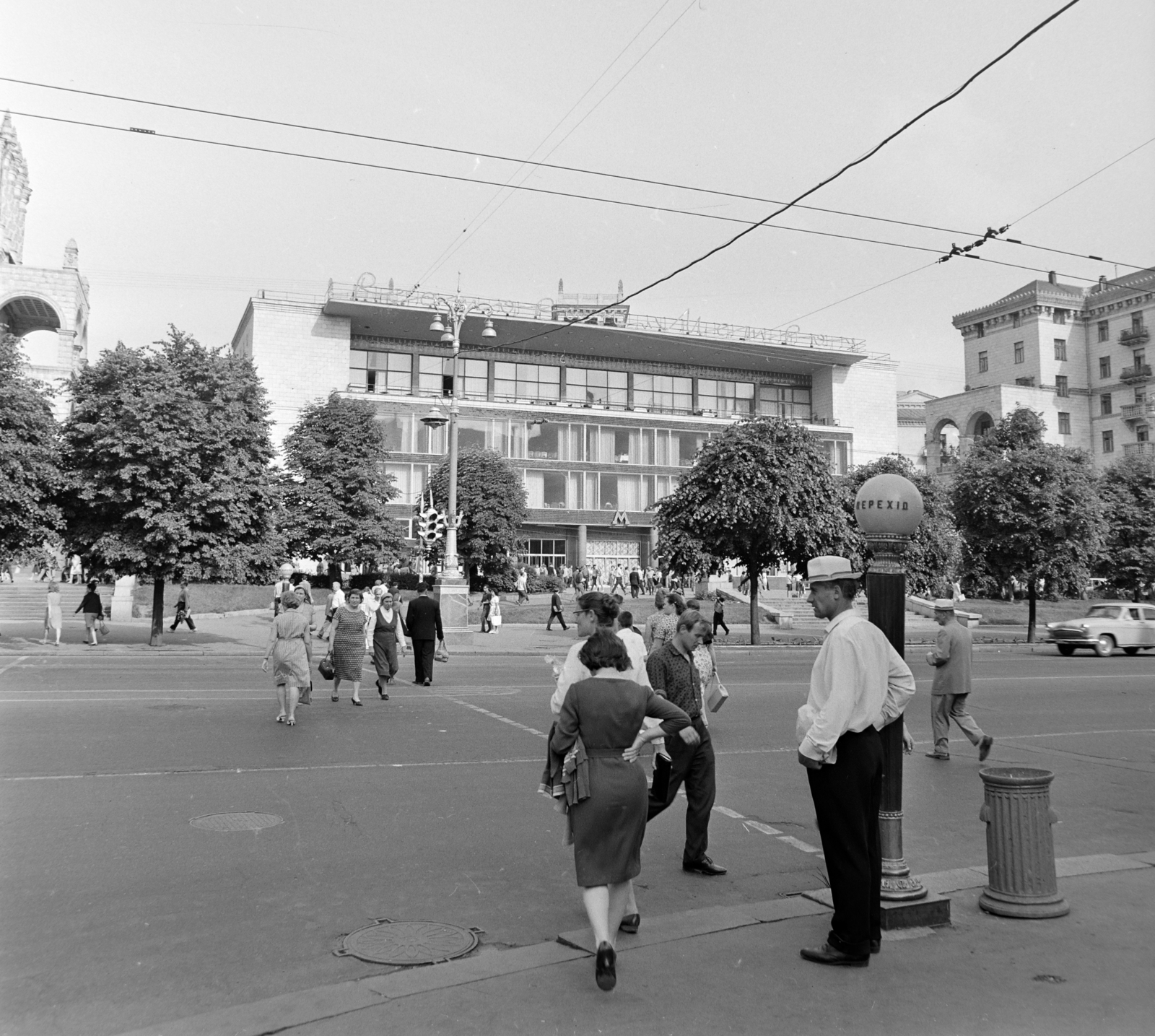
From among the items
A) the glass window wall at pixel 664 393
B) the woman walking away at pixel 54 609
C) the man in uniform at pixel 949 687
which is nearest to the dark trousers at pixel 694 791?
the man in uniform at pixel 949 687

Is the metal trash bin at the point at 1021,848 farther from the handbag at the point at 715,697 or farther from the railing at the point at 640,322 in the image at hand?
the railing at the point at 640,322

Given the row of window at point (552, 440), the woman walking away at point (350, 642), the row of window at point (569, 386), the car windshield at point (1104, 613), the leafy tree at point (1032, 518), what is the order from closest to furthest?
the woman walking away at point (350, 642)
the car windshield at point (1104, 613)
the leafy tree at point (1032, 518)
the row of window at point (552, 440)
the row of window at point (569, 386)

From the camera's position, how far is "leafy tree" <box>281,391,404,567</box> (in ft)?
156

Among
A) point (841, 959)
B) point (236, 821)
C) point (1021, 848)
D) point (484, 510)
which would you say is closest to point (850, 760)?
point (841, 959)

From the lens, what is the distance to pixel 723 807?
822 centimetres

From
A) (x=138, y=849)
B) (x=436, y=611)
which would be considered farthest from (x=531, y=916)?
(x=436, y=611)

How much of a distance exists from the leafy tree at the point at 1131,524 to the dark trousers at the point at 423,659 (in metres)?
39.6

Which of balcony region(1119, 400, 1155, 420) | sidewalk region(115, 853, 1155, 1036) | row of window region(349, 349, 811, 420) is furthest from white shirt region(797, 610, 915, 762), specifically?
balcony region(1119, 400, 1155, 420)

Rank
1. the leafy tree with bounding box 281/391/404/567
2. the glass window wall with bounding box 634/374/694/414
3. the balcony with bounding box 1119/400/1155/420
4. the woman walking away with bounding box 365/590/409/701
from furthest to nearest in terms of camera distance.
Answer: the balcony with bounding box 1119/400/1155/420
the glass window wall with bounding box 634/374/694/414
the leafy tree with bounding box 281/391/404/567
the woman walking away with bounding box 365/590/409/701

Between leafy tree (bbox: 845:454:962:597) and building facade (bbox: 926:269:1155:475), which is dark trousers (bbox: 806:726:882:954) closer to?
leafy tree (bbox: 845:454:962:597)

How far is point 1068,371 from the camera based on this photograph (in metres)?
80.6

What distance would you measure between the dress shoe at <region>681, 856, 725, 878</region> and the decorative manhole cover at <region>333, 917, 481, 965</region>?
1.71m

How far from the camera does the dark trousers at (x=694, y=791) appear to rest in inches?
247

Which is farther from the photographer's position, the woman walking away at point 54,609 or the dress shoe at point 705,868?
the woman walking away at point 54,609
